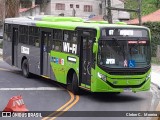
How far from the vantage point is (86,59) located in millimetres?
18219

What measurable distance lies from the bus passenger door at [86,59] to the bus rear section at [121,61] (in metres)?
0.60

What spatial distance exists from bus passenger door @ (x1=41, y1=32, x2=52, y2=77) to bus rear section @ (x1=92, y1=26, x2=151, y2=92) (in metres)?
4.66

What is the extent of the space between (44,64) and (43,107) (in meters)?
6.39

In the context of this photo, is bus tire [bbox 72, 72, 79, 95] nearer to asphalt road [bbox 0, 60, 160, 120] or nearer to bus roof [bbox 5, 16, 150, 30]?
asphalt road [bbox 0, 60, 160, 120]

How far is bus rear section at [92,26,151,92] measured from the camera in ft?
57.0

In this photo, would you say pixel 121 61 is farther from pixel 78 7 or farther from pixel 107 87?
pixel 78 7

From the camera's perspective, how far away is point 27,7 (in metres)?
90.4

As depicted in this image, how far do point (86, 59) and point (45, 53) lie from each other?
427 cm

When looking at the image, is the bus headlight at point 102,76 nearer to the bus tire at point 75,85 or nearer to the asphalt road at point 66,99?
the asphalt road at point 66,99

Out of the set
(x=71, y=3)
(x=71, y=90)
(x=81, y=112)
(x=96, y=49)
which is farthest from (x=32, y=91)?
(x=71, y=3)

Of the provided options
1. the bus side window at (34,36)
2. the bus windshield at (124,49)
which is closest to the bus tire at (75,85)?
the bus windshield at (124,49)

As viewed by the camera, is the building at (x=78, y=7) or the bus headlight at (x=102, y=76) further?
the building at (x=78, y=7)

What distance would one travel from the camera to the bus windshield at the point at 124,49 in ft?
57.3

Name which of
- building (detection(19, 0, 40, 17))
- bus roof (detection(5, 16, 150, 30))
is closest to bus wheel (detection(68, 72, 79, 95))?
bus roof (detection(5, 16, 150, 30))
